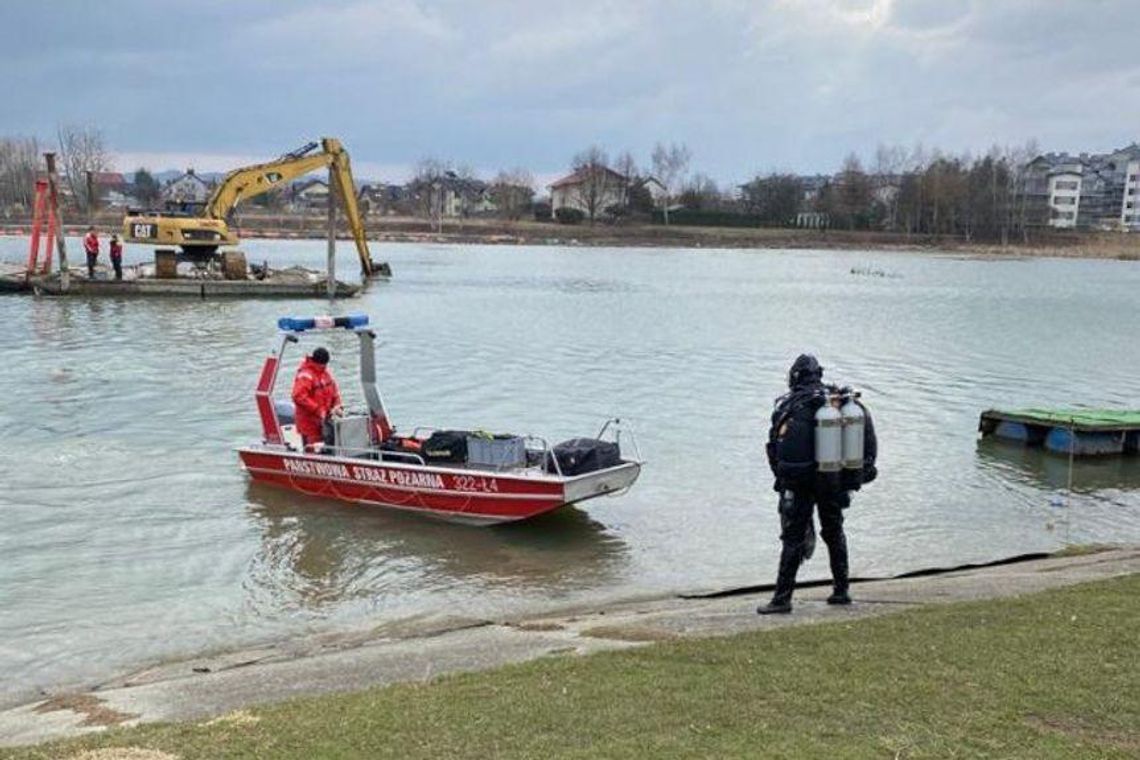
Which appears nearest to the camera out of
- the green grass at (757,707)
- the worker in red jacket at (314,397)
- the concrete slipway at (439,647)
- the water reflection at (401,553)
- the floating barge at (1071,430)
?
the green grass at (757,707)

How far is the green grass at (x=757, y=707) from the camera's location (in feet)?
18.4

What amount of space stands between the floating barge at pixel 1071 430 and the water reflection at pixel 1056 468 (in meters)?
0.20

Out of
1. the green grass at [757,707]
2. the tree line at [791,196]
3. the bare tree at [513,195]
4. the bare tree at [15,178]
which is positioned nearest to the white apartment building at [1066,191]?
the tree line at [791,196]

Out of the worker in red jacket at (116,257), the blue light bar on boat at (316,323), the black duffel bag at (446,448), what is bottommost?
the black duffel bag at (446,448)

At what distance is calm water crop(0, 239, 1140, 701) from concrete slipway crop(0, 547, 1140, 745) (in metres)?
0.92

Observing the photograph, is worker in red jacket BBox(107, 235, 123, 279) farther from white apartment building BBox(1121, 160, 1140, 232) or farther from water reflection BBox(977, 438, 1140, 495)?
white apartment building BBox(1121, 160, 1140, 232)

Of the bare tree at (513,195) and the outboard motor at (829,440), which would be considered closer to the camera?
the outboard motor at (829,440)

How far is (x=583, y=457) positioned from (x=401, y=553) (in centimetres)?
263

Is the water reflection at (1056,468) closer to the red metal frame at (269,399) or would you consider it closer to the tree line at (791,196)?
the red metal frame at (269,399)

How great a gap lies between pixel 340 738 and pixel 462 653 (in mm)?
2605

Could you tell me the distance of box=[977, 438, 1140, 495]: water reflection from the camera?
18.1 m

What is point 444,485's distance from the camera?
1385 cm

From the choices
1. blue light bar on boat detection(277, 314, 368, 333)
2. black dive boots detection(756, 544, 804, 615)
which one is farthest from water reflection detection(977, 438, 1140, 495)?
blue light bar on boat detection(277, 314, 368, 333)

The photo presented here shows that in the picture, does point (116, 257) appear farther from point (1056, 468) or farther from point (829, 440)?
point (829, 440)
